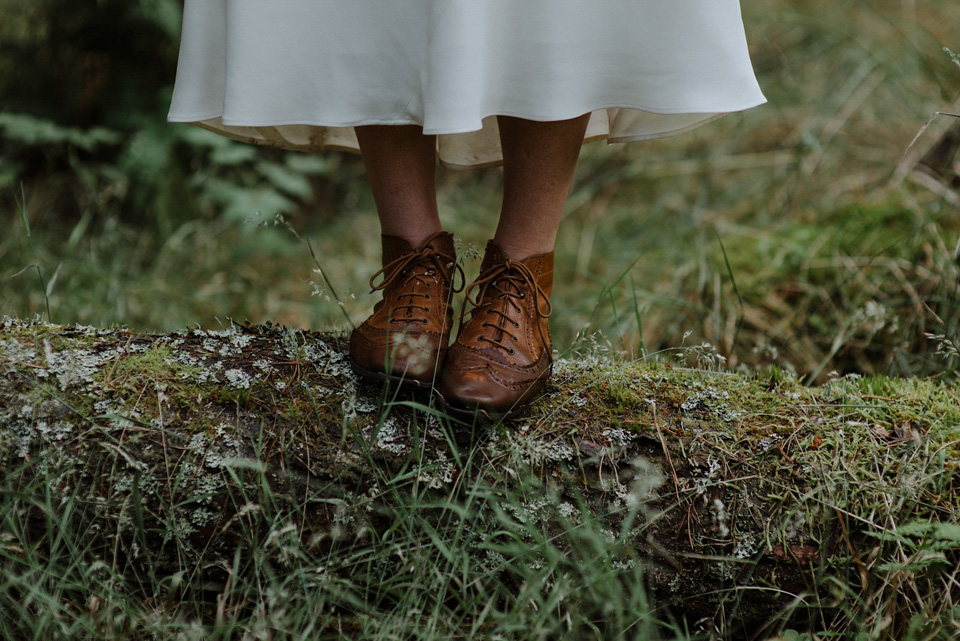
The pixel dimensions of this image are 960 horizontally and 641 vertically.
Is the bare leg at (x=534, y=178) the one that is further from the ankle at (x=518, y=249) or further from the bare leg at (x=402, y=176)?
the bare leg at (x=402, y=176)

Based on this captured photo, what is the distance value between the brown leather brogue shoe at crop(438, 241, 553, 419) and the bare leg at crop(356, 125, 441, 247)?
0.17 metres

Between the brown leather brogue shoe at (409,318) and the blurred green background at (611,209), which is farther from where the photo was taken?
the blurred green background at (611,209)

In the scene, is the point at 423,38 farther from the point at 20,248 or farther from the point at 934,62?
the point at 934,62

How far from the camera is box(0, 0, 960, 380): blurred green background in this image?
2287mm

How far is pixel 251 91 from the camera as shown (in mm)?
1274

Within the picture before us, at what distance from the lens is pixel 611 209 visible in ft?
13.6

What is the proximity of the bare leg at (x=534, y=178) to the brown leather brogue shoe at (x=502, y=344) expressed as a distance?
0.12 ft

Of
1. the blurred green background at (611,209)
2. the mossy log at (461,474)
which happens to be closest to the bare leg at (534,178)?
the mossy log at (461,474)

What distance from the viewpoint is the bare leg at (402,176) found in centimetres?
139

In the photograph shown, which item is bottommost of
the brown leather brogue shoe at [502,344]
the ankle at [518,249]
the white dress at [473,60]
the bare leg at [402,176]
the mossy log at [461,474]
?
the mossy log at [461,474]

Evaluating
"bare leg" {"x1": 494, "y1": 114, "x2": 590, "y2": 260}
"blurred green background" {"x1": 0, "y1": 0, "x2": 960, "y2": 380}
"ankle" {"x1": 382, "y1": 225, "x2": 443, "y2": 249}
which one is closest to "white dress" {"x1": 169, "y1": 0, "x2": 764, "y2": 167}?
"bare leg" {"x1": 494, "y1": 114, "x2": 590, "y2": 260}

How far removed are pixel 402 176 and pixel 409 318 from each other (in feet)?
1.02

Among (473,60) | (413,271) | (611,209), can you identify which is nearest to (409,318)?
(413,271)

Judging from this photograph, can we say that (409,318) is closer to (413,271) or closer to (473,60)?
(413,271)
